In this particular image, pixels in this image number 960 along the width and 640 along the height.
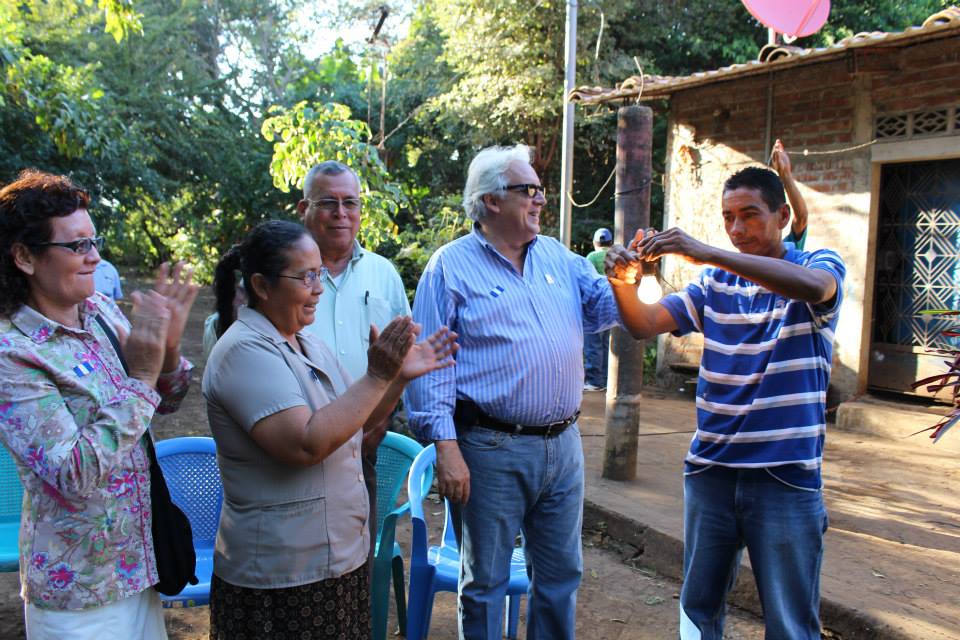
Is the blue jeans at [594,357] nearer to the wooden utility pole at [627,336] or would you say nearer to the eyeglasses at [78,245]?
the wooden utility pole at [627,336]

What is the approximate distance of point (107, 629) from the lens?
2.00 m

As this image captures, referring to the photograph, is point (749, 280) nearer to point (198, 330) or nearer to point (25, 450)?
point (25, 450)

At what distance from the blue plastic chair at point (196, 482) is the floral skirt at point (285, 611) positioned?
49.2 inches

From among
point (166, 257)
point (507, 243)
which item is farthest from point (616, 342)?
point (166, 257)

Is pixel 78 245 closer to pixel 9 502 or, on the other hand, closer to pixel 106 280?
pixel 9 502

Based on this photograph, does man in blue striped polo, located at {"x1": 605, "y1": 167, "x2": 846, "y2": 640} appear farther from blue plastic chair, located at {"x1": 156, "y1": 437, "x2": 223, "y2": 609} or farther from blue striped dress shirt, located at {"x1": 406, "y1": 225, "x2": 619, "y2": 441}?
blue plastic chair, located at {"x1": 156, "y1": 437, "x2": 223, "y2": 609}

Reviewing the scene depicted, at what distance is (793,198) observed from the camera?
2.68 m

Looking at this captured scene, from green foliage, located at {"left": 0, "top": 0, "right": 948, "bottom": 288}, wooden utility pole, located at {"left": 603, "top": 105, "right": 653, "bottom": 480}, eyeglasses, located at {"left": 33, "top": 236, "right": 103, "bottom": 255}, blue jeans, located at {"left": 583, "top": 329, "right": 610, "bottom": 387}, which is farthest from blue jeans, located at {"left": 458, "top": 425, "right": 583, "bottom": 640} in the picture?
blue jeans, located at {"left": 583, "top": 329, "right": 610, "bottom": 387}

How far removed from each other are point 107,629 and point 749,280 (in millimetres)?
2128

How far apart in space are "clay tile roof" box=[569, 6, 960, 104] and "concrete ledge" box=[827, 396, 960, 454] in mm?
3088

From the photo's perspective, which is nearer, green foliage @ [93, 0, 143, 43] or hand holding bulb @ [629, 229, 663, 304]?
hand holding bulb @ [629, 229, 663, 304]

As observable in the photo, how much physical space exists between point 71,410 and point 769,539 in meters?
2.11

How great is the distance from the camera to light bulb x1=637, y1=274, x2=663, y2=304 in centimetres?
286

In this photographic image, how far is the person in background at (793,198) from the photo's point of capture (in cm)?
267
